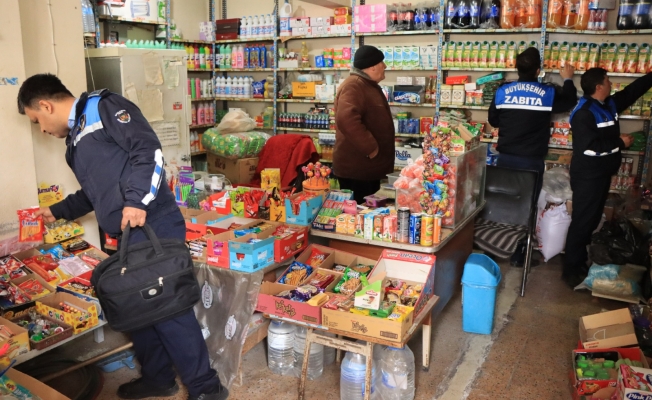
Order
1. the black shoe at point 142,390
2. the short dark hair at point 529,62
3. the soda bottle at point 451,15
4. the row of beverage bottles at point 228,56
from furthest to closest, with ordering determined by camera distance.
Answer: the row of beverage bottles at point 228,56 → the soda bottle at point 451,15 → the short dark hair at point 529,62 → the black shoe at point 142,390

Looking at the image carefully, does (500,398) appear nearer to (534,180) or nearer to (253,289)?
(253,289)

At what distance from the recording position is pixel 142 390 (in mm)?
3219

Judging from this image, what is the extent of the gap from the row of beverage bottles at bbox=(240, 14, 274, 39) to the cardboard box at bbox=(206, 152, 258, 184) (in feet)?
5.73

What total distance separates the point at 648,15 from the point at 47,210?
17.5ft

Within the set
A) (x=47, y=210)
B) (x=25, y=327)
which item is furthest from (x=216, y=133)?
(x=25, y=327)

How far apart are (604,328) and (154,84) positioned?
4037 mm

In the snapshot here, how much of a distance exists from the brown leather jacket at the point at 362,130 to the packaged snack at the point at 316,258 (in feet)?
3.92

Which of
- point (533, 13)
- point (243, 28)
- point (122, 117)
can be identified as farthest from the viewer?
point (243, 28)

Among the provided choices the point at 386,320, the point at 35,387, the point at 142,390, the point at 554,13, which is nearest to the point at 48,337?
the point at 35,387

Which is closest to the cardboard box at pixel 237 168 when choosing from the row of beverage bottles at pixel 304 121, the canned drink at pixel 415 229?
the row of beverage bottles at pixel 304 121

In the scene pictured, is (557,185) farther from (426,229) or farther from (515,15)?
(426,229)

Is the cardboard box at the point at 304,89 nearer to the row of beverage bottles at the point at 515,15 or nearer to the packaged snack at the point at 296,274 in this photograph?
the row of beverage bottles at the point at 515,15

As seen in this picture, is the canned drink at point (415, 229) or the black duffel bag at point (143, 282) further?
the canned drink at point (415, 229)

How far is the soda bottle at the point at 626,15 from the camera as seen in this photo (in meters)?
5.32
